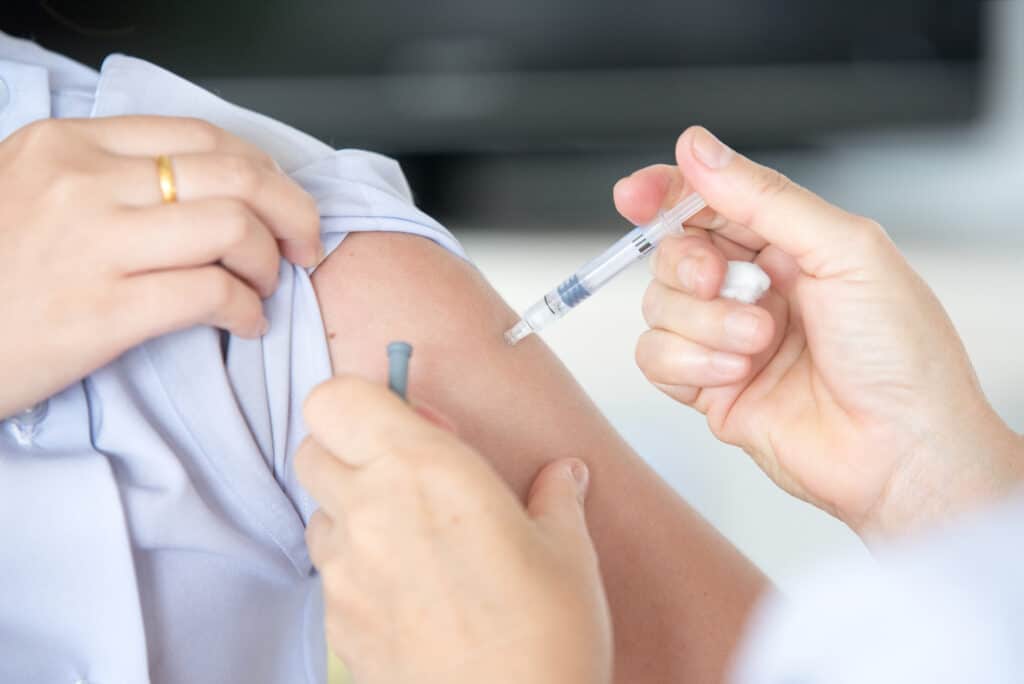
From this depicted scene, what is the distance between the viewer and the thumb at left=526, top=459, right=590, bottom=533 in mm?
765

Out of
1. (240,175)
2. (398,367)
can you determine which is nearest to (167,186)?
(240,175)

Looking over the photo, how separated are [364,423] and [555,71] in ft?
6.85

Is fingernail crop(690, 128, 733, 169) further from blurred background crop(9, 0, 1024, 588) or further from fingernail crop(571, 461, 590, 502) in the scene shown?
blurred background crop(9, 0, 1024, 588)

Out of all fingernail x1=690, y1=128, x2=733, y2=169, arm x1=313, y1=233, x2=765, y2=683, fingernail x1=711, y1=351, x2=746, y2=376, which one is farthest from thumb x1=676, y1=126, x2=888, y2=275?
arm x1=313, y1=233, x2=765, y2=683

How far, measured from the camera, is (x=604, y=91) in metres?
2.62

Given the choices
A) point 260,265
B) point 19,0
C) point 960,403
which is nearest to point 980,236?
point 960,403

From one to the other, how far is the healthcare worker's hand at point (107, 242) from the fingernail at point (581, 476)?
32 cm

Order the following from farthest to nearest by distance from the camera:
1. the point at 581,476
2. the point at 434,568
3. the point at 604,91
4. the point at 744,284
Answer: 1. the point at 604,91
2. the point at 744,284
3. the point at 581,476
4. the point at 434,568

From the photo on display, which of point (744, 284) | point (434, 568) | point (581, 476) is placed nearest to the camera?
point (434, 568)

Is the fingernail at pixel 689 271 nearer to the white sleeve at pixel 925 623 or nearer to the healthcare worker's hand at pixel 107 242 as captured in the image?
the white sleeve at pixel 925 623

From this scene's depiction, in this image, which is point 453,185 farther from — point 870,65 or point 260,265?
point 260,265

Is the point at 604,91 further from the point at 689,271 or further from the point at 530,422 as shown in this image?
the point at 530,422

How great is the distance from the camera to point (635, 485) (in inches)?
38.5

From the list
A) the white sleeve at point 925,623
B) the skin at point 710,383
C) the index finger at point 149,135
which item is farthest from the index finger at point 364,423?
the white sleeve at point 925,623
